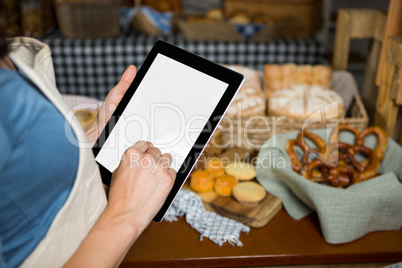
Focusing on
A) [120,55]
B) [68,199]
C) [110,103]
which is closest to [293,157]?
[110,103]

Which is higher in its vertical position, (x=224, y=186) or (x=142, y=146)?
(x=142, y=146)

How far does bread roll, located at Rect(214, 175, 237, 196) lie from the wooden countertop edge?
8.4 inches

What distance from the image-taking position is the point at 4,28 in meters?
0.45

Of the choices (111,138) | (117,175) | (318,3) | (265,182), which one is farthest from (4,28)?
(318,3)

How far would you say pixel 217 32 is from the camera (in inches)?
91.0

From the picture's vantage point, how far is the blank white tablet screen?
765 mm

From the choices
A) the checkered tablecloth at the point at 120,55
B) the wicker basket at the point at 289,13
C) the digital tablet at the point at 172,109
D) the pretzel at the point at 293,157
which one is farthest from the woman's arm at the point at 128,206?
the wicker basket at the point at 289,13

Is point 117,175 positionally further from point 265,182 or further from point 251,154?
point 251,154

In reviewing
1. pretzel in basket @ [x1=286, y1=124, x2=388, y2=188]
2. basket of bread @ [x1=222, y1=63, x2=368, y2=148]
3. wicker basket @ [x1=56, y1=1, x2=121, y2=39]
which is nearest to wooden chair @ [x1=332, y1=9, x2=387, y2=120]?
basket of bread @ [x1=222, y1=63, x2=368, y2=148]

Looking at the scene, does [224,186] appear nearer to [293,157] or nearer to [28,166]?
Answer: [293,157]

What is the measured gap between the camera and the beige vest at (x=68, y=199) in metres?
0.48

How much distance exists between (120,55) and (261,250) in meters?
1.76

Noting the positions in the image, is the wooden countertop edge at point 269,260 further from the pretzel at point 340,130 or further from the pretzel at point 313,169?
the pretzel at point 340,130

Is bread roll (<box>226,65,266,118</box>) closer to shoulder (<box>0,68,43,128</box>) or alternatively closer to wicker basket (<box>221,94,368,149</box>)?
wicker basket (<box>221,94,368,149</box>)
